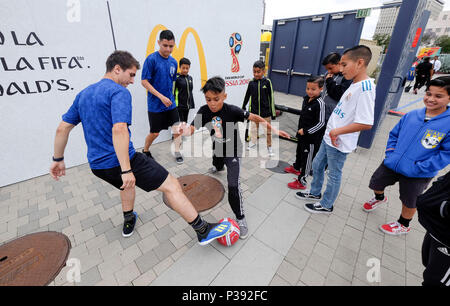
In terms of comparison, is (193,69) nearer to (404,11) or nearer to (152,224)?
(152,224)

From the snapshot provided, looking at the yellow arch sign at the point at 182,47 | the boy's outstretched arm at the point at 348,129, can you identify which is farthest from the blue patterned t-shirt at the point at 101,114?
the yellow arch sign at the point at 182,47

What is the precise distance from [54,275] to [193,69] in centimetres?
520

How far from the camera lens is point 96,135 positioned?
200cm

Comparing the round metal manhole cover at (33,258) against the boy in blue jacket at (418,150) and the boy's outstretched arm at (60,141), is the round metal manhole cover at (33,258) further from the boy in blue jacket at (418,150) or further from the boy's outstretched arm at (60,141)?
the boy in blue jacket at (418,150)

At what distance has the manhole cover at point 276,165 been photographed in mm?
4280

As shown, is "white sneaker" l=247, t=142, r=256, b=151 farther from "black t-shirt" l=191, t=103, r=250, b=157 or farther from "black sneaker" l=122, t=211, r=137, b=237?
"black sneaker" l=122, t=211, r=137, b=237

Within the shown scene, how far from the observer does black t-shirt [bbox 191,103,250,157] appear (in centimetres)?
256

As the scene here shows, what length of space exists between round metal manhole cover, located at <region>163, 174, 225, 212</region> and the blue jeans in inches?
60.1

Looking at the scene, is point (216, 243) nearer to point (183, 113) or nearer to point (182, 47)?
point (183, 113)

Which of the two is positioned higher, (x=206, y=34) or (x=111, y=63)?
(x=206, y=34)

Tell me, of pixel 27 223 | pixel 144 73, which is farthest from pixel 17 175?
pixel 144 73

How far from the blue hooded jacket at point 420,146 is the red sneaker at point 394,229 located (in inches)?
32.8

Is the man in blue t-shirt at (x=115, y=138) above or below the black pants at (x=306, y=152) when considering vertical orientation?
above

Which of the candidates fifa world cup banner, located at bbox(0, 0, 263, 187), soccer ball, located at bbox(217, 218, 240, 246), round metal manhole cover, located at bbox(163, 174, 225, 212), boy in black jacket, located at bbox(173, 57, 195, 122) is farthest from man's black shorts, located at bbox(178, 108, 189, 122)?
soccer ball, located at bbox(217, 218, 240, 246)
